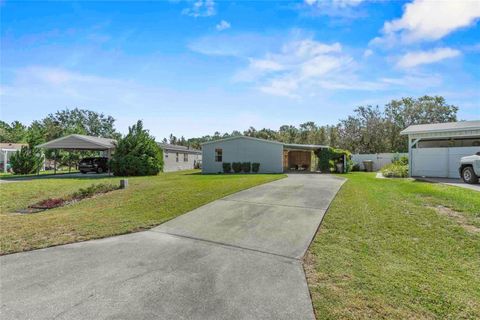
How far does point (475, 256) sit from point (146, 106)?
55.3 ft

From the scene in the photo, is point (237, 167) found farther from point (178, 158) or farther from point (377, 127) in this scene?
point (377, 127)

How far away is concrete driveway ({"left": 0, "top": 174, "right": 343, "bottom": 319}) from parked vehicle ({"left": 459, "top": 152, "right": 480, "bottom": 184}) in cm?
1011

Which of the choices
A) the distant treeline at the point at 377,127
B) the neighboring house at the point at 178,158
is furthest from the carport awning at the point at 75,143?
the distant treeline at the point at 377,127

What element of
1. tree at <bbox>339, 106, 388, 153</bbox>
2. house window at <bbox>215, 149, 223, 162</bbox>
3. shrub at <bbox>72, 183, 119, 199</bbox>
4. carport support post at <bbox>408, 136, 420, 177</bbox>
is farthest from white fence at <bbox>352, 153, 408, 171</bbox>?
shrub at <bbox>72, 183, 119, 199</bbox>

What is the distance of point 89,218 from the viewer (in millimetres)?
6840

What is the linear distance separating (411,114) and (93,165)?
4001 cm

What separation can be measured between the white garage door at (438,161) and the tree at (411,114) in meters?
22.6

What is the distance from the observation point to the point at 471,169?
11.8 metres

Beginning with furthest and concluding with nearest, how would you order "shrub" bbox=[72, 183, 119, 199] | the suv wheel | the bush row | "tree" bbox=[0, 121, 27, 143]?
"tree" bbox=[0, 121, 27, 143] → the bush row → the suv wheel → "shrub" bbox=[72, 183, 119, 199]

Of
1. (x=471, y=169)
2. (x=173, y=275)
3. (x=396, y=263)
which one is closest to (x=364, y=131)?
(x=471, y=169)

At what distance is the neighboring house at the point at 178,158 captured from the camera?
85.1 ft

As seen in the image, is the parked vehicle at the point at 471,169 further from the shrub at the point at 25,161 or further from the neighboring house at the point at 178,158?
the shrub at the point at 25,161

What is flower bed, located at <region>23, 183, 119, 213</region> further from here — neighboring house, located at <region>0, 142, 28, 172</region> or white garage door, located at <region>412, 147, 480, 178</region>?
neighboring house, located at <region>0, 142, 28, 172</region>

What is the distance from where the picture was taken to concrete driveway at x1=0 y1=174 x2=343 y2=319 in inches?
110
